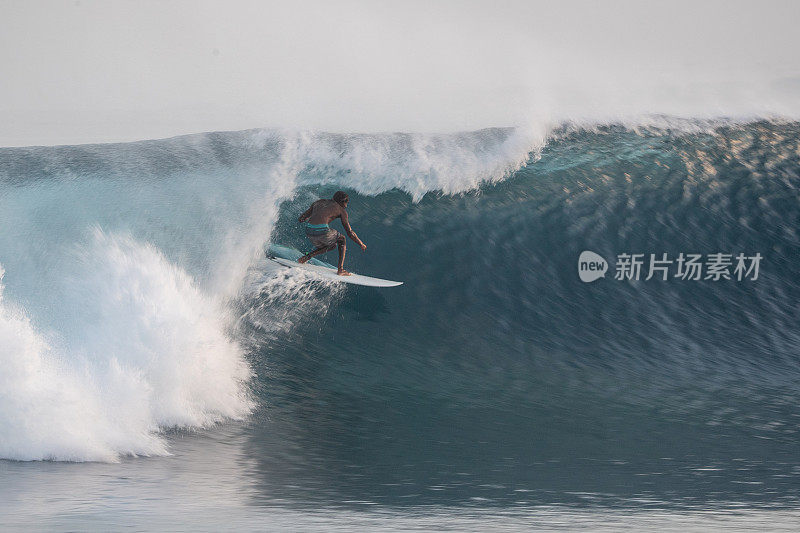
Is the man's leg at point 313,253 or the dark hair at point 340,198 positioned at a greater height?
the dark hair at point 340,198

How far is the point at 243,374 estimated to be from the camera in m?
6.39

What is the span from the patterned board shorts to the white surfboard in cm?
39

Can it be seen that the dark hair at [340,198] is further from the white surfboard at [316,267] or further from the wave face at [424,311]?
the wave face at [424,311]

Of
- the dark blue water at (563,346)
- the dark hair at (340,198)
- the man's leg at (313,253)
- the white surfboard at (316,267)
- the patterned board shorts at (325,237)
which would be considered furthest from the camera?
the white surfboard at (316,267)

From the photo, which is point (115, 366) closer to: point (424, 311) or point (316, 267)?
point (316, 267)

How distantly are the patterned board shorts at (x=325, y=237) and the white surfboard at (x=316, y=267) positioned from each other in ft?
1.26

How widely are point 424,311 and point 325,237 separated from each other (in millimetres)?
1656

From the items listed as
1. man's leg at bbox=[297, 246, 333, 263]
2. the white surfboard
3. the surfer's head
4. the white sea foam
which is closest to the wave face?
the white sea foam

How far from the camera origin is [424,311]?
7.75 meters

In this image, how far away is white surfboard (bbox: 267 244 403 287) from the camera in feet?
23.2

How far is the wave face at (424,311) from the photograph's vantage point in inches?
189

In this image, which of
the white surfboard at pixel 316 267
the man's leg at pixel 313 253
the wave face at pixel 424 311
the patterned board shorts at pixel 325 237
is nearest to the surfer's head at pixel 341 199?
the patterned board shorts at pixel 325 237

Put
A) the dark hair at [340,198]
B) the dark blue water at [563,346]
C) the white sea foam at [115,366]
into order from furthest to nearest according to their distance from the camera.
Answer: the dark hair at [340,198] → the white sea foam at [115,366] → the dark blue water at [563,346]

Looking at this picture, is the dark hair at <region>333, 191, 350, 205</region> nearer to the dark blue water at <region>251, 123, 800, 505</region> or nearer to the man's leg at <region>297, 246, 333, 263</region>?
the man's leg at <region>297, 246, 333, 263</region>
